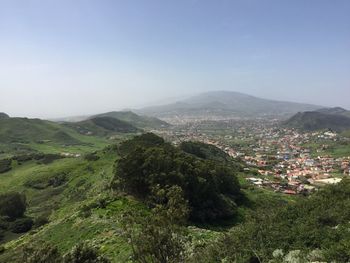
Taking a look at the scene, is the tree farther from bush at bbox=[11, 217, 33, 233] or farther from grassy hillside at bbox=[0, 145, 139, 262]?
bush at bbox=[11, 217, 33, 233]

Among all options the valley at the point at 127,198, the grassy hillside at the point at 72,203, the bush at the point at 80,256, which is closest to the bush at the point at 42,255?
the bush at the point at 80,256

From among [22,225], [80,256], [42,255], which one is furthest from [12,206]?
[42,255]

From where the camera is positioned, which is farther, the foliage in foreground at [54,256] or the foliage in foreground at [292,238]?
the foliage in foreground at [54,256]

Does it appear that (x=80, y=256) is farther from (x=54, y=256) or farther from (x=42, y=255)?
(x=42, y=255)

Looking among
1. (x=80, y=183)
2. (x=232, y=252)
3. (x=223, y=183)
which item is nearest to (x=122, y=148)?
(x=80, y=183)

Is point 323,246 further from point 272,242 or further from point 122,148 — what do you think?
point 122,148

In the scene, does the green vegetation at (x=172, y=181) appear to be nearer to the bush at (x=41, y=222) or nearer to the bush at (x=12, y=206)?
the bush at (x=41, y=222)
